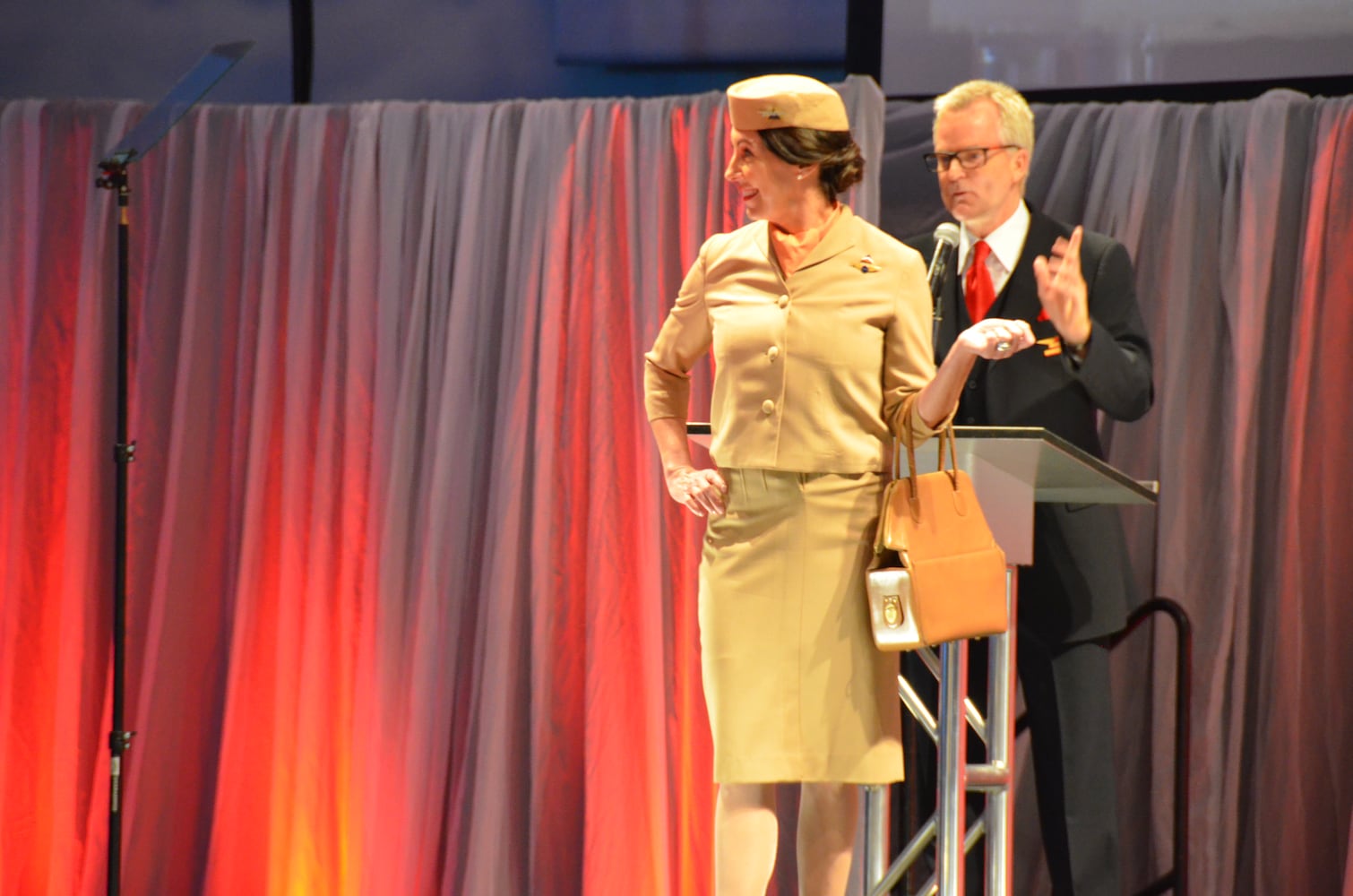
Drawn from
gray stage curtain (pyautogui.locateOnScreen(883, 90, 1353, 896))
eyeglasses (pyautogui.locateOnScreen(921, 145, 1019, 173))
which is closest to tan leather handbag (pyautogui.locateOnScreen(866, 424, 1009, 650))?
eyeglasses (pyautogui.locateOnScreen(921, 145, 1019, 173))

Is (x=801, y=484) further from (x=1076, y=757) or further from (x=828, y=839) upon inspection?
(x=1076, y=757)

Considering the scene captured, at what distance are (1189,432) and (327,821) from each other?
7.91 feet

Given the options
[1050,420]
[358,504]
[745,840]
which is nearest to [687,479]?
[745,840]

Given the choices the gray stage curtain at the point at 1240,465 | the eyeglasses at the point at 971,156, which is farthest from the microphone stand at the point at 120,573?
the gray stage curtain at the point at 1240,465

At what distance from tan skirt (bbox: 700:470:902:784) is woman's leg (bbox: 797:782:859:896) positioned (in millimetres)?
86

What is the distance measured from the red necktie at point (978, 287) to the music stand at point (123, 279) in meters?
1.69

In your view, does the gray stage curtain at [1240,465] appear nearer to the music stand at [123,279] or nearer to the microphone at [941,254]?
the microphone at [941,254]

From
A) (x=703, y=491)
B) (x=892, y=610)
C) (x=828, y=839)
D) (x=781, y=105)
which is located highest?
(x=781, y=105)

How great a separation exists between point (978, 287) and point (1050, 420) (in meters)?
0.30

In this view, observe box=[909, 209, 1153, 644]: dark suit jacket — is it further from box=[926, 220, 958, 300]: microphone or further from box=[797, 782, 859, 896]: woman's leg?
box=[797, 782, 859, 896]: woman's leg

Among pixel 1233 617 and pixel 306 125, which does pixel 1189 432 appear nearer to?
pixel 1233 617

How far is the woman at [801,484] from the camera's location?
2.19 metres

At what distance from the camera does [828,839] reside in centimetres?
225

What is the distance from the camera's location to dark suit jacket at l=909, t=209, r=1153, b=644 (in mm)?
2863
